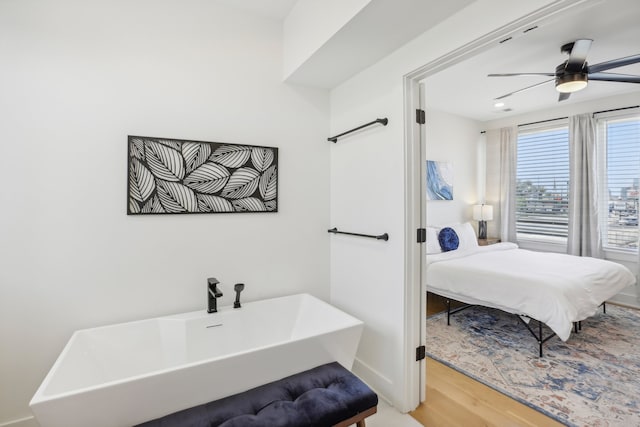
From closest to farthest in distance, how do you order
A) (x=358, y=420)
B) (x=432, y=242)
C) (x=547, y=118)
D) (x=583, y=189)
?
(x=358, y=420)
(x=432, y=242)
(x=583, y=189)
(x=547, y=118)

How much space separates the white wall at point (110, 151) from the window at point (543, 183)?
4.40 m

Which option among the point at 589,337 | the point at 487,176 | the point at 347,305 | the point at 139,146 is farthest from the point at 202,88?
the point at 487,176

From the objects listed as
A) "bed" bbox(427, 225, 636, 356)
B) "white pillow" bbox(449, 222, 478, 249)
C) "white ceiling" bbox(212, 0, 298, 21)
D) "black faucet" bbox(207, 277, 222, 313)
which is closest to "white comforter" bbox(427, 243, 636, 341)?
"bed" bbox(427, 225, 636, 356)

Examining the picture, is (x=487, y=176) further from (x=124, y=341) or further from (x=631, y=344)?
(x=124, y=341)

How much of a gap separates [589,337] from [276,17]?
13.2 feet

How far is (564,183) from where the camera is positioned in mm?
4629

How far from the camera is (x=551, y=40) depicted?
2705mm

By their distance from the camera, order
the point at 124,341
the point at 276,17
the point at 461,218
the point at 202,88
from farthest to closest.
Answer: the point at 461,218
the point at 276,17
the point at 202,88
the point at 124,341

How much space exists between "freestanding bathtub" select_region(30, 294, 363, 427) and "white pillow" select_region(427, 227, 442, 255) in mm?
2210

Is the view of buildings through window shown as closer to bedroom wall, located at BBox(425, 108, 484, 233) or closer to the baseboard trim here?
bedroom wall, located at BBox(425, 108, 484, 233)

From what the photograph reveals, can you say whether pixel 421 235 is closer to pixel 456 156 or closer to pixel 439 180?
pixel 439 180

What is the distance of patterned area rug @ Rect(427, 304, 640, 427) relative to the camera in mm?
2062

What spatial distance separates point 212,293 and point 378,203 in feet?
4.00

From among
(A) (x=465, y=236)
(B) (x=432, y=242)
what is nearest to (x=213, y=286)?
(B) (x=432, y=242)
